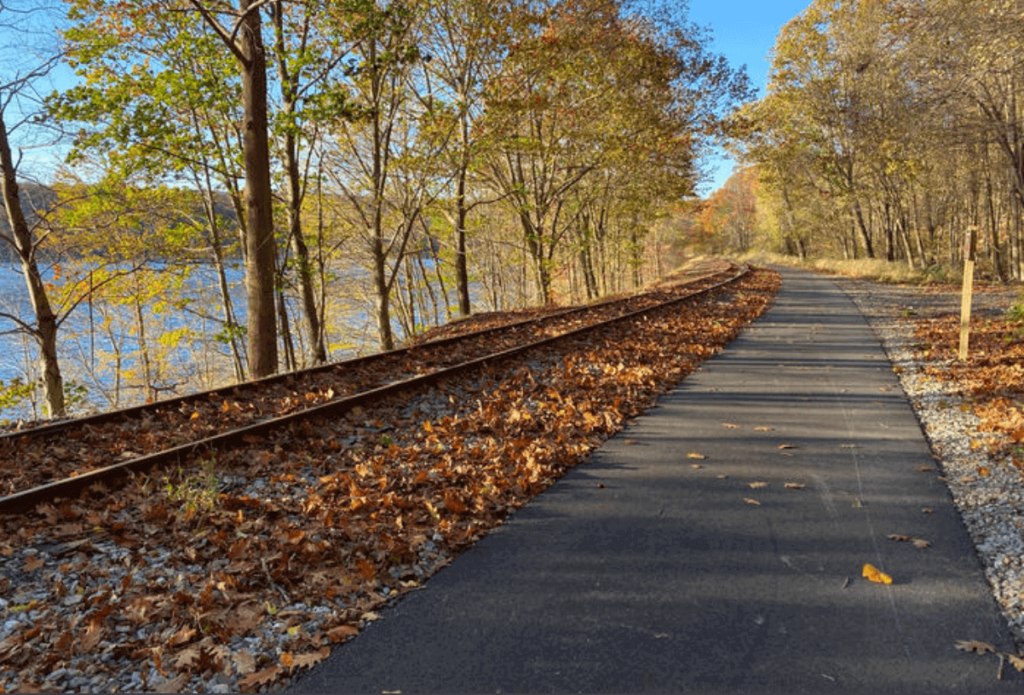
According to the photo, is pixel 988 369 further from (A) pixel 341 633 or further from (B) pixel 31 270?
(B) pixel 31 270

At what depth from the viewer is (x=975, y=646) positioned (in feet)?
9.43

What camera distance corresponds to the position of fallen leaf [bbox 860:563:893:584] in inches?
136

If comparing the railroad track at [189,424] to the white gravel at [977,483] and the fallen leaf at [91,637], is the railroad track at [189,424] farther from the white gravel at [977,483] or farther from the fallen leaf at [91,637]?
the white gravel at [977,483]

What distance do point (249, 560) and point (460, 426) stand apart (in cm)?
312

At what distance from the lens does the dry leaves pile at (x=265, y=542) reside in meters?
2.96

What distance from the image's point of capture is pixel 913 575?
3.54 m

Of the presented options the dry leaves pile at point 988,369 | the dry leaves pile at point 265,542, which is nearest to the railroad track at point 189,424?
the dry leaves pile at point 265,542

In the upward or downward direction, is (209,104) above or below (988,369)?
above

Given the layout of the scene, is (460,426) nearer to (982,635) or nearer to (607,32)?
(982,635)

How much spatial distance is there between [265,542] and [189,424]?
308 centimetres

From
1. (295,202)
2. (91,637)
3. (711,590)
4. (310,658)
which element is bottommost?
(711,590)

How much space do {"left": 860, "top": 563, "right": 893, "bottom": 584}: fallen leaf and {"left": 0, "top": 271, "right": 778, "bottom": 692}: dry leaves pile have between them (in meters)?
2.36

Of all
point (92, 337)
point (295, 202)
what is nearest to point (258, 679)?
point (295, 202)

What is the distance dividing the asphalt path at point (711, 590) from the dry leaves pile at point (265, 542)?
29 centimetres
